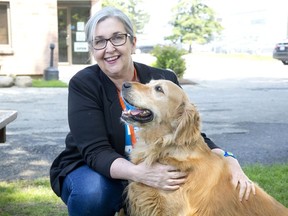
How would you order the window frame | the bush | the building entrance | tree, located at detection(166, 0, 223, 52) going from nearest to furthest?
the bush
the window frame
the building entrance
tree, located at detection(166, 0, 223, 52)

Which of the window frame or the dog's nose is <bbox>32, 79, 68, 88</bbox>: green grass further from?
the dog's nose

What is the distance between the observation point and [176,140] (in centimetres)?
293

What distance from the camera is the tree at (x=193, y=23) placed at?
1703 inches

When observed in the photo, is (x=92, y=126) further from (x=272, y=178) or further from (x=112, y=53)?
(x=272, y=178)

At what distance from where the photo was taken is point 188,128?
9.55 feet

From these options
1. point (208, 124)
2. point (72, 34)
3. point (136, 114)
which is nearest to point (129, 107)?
point (136, 114)

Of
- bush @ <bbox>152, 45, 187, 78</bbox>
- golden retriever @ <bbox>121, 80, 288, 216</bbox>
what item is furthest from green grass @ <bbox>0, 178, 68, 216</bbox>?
bush @ <bbox>152, 45, 187, 78</bbox>

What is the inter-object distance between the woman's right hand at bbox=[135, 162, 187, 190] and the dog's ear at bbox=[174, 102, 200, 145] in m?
0.20

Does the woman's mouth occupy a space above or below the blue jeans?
above

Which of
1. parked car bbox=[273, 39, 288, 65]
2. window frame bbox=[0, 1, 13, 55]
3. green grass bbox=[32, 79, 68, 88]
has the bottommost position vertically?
green grass bbox=[32, 79, 68, 88]

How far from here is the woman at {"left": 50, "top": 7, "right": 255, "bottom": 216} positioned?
2922 mm

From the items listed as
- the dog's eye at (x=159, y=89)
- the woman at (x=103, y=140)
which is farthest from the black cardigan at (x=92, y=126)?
the dog's eye at (x=159, y=89)

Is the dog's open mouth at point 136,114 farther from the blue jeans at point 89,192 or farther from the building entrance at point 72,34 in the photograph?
the building entrance at point 72,34

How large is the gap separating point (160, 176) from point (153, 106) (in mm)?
513
